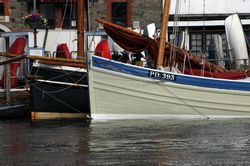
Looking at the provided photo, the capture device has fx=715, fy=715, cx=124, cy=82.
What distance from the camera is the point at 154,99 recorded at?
23.7 meters

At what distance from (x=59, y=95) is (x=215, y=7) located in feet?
68.5

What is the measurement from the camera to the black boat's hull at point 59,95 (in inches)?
985

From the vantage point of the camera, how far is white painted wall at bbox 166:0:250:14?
43625 millimetres

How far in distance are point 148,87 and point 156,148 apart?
635cm

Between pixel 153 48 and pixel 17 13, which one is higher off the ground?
pixel 17 13

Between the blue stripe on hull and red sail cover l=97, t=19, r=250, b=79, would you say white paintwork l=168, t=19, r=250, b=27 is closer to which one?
red sail cover l=97, t=19, r=250, b=79

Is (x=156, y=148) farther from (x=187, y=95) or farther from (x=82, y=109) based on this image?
(x=82, y=109)

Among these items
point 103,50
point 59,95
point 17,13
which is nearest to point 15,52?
point 103,50

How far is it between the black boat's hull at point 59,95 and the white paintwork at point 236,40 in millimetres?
8285

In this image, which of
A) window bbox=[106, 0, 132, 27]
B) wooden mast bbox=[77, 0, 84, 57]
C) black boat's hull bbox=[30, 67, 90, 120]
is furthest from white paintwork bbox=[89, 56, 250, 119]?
window bbox=[106, 0, 132, 27]

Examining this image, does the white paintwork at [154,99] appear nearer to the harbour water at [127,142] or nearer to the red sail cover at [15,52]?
the harbour water at [127,142]

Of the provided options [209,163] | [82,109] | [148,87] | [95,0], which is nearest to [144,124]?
[148,87]

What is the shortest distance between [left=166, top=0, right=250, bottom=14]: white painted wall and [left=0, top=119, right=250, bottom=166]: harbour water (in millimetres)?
20888

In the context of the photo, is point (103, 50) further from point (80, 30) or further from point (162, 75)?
point (162, 75)
